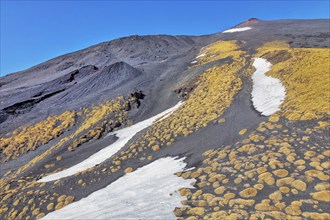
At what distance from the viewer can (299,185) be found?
36.8ft

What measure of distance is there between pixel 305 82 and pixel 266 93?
321 centimetres

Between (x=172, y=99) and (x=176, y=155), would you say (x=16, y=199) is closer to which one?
(x=176, y=155)

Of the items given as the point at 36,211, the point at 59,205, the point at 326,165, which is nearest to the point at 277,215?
the point at 326,165

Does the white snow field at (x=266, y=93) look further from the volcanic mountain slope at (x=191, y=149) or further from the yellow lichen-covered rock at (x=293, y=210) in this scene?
the yellow lichen-covered rock at (x=293, y=210)

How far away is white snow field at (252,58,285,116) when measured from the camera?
20.9 meters

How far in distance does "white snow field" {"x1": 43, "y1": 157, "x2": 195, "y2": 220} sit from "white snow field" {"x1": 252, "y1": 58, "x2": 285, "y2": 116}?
26.9ft

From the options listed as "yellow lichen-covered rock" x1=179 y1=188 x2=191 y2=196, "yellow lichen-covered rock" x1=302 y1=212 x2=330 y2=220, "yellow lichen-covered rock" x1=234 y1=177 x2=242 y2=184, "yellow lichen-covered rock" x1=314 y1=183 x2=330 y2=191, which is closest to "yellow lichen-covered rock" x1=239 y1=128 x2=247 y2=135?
"yellow lichen-covered rock" x1=234 y1=177 x2=242 y2=184

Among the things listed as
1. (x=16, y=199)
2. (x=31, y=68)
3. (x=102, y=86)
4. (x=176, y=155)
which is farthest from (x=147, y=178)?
(x=31, y=68)

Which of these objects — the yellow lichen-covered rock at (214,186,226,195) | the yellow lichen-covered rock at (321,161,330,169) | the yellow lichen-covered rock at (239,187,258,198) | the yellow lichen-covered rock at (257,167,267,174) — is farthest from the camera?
the yellow lichen-covered rock at (257,167,267,174)

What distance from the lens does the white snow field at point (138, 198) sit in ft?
41.6

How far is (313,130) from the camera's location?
1531cm

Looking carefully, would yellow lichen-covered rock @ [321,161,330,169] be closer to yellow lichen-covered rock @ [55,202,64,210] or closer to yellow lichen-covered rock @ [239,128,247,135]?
yellow lichen-covered rock @ [239,128,247,135]

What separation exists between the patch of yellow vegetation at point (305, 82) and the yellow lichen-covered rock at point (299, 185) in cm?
655

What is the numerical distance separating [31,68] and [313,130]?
372ft
